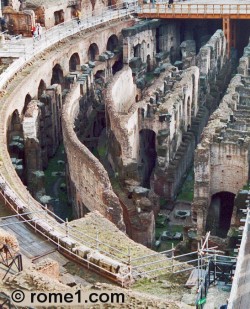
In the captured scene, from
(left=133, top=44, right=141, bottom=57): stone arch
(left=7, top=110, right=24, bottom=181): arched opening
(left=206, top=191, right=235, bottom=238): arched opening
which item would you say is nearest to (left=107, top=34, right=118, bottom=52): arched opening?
(left=133, top=44, right=141, bottom=57): stone arch

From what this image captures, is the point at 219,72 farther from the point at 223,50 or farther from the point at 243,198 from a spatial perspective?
the point at 243,198

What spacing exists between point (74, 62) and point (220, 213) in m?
21.3

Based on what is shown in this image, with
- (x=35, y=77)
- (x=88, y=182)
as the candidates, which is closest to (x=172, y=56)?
(x=35, y=77)

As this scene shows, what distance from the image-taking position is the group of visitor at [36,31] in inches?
1775

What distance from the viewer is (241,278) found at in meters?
18.1

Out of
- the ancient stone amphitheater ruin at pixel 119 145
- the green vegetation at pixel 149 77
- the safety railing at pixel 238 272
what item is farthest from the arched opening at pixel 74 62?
the safety railing at pixel 238 272

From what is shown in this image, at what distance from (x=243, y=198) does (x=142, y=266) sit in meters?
9.88

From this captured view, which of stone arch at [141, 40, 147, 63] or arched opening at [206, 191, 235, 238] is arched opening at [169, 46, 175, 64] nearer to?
stone arch at [141, 40, 147, 63]

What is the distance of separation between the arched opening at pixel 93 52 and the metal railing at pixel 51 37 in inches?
58.6

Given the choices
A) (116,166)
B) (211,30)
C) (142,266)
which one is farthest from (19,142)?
(211,30)

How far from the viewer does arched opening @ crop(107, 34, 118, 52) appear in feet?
175

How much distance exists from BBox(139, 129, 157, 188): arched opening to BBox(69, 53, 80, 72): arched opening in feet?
41.0

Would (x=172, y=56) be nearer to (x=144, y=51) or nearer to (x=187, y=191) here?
(x=144, y=51)

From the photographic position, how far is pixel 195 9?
2157 inches
